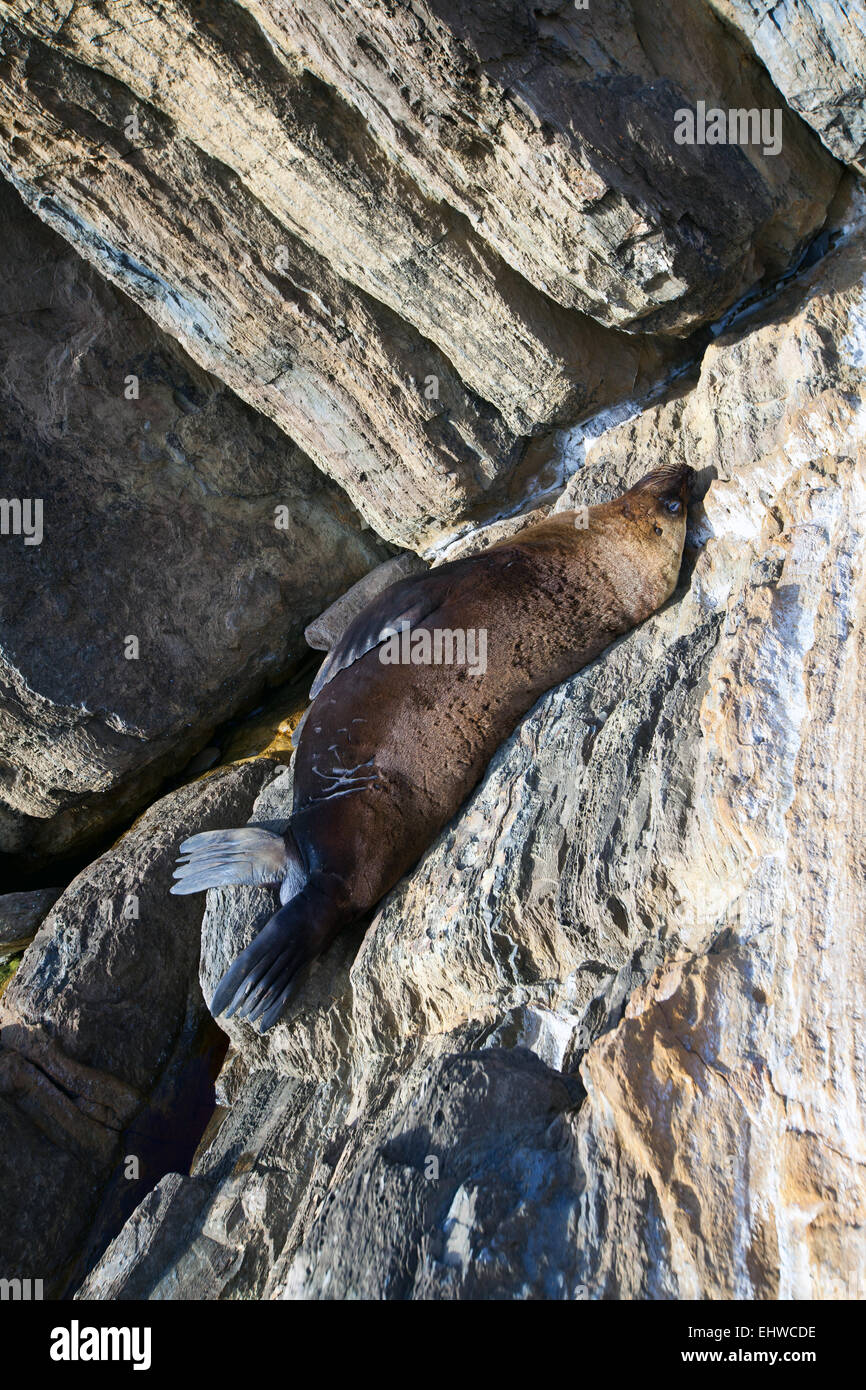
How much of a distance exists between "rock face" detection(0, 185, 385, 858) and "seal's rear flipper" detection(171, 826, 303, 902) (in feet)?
6.06

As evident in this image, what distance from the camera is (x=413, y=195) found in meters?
3.94

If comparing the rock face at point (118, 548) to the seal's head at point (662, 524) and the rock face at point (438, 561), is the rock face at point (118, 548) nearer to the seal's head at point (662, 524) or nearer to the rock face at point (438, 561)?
the rock face at point (438, 561)

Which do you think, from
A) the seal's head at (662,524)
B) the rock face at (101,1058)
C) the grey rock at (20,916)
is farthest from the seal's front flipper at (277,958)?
the grey rock at (20,916)

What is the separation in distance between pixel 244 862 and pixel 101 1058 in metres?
1.36

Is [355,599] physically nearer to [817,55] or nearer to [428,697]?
[428,697]

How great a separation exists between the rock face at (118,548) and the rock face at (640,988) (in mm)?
1931

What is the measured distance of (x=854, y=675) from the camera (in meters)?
2.42

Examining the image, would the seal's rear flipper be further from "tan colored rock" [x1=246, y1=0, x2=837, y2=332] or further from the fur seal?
"tan colored rock" [x1=246, y1=0, x2=837, y2=332]

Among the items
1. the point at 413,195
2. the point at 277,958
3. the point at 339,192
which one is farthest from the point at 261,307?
the point at 277,958

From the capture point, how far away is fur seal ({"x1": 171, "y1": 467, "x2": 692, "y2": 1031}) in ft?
12.5

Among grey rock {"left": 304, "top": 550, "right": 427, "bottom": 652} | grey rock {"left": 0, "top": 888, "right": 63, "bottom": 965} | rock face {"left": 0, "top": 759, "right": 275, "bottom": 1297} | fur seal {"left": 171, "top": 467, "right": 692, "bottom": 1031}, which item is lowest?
rock face {"left": 0, "top": 759, "right": 275, "bottom": 1297}

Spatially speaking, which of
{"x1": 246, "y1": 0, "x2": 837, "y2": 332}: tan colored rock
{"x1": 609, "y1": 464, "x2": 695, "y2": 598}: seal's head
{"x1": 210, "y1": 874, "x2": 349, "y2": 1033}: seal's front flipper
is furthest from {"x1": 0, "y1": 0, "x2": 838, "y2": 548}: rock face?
{"x1": 210, "y1": 874, "x2": 349, "y2": 1033}: seal's front flipper

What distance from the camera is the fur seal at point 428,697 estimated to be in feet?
12.5

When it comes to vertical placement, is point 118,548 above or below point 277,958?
above
